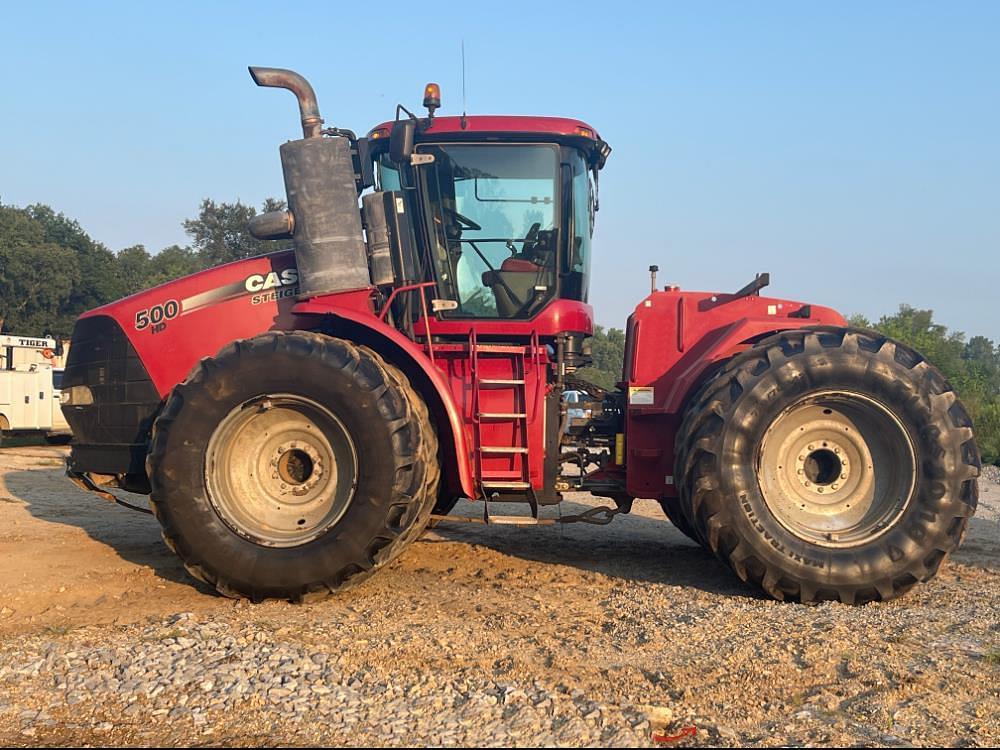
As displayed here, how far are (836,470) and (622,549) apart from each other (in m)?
2.25

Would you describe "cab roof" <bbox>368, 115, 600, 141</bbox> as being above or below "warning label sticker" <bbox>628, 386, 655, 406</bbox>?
above

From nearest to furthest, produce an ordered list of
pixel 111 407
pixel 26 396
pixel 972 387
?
pixel 111 407, pixel 26 396, pixel 972 387

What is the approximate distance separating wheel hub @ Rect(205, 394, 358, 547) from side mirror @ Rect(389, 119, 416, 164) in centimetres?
180

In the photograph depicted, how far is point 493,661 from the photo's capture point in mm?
3906

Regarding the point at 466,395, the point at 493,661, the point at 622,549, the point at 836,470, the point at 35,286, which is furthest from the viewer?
the point at 35,286

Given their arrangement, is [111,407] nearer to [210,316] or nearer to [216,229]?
[210,316]

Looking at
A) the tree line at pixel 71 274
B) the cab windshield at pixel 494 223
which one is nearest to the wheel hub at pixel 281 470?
the cab windshield at pixel 494 223

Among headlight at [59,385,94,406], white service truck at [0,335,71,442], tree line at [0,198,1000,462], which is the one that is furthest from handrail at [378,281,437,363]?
tree line at [0,198,1000,462]

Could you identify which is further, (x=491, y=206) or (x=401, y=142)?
(x=491, y=206)

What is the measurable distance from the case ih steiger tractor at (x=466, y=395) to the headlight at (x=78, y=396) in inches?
1.0

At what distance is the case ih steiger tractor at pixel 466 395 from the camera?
4.98 m

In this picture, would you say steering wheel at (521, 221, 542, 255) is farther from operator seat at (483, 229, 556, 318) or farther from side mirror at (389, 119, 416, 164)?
side mirror at (389, 119, 416, 164)

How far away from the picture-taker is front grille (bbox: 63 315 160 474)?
19.0 ft

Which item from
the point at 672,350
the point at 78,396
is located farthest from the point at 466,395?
the point at 78,396
